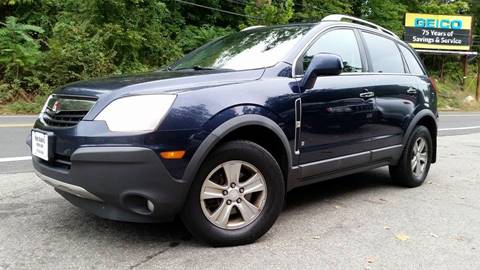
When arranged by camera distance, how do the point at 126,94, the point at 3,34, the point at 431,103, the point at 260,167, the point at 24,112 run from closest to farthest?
the point at 126,94
the point at 260,167
the point at 431,103
the point at 24,112
the point at 3,34

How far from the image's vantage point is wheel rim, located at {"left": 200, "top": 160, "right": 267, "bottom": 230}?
11.9ft

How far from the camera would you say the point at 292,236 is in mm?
3971

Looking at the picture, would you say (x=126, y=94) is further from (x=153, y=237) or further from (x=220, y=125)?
(x=153, y=237)

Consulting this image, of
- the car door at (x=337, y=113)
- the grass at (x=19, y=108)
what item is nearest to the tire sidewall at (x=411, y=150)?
the car door at (x=337, y=113)

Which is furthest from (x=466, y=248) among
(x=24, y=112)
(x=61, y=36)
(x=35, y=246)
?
(x=61, y=36)

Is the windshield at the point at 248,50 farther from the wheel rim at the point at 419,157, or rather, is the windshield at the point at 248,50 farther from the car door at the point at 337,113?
the wheel rim at the point at 419,157

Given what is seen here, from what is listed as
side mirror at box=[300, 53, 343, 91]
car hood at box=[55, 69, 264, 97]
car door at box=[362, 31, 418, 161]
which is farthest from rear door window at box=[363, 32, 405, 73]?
car hood at box=[55, 69, 264, 97]

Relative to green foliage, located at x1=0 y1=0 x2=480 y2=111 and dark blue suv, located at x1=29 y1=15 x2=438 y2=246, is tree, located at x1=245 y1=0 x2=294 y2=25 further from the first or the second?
dark blue suv, located at x1=29 y1=15 x2=438 y2=246

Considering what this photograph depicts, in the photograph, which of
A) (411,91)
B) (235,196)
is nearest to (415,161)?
(411,91)

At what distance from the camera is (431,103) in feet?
20.1

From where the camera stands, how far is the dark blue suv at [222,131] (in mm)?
3291

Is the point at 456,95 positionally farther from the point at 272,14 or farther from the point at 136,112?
the point at 136,112

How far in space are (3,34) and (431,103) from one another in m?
13.9

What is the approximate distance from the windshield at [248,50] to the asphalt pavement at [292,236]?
1366mm
